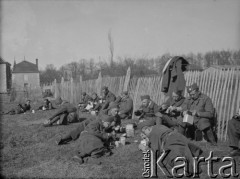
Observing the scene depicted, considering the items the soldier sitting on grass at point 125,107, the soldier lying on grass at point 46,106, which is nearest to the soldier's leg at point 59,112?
the soldier sitting on grass at point 125,107

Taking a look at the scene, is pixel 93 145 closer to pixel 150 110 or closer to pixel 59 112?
pixel 150 110

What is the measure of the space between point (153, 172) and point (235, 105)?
3.39 meters

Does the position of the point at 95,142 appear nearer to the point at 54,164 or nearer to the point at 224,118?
the point at 54,164

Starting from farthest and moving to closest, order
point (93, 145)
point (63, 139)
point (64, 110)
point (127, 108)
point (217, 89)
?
A: point (127, 108) < point (64, 110) < point (217, 89) < point (63, 139) < point (93, 145)

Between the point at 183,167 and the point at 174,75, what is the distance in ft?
15.0

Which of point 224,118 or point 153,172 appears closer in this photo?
point 153,172

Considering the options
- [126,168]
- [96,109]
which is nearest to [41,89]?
[96,109]

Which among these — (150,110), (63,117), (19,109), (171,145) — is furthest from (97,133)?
(19,109)

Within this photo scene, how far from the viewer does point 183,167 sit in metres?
4.27

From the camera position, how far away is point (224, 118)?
6805 mm

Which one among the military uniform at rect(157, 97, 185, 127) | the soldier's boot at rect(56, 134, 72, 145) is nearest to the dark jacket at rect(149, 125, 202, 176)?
the military uniform at rect(157, 97, 185, 127)

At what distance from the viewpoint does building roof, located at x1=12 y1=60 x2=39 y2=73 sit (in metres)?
61.2

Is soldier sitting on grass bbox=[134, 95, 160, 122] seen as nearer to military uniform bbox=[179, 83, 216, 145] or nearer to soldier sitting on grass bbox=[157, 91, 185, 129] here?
soldier sitting on grass bbox=[157, 91, 185, 129]

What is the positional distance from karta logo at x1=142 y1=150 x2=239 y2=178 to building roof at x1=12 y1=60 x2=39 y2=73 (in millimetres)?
61175
